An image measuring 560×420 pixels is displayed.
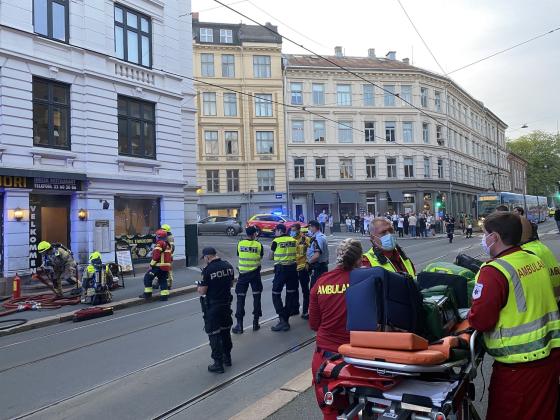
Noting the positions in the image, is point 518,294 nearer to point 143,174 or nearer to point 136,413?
point 136,413

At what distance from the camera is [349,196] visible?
47.6 metres

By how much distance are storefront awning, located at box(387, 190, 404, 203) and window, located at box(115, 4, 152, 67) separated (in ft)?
107

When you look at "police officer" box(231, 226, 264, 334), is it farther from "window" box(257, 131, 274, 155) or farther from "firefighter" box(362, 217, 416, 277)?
"window" box(257, 131, 274, 155)

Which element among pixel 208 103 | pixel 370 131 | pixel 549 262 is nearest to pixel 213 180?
pixel 208 103

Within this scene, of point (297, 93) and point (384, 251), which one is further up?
point (297, 93)

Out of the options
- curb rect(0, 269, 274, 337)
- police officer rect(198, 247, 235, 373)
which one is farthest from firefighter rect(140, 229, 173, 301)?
police officer rect(198, 247, 235, 373)

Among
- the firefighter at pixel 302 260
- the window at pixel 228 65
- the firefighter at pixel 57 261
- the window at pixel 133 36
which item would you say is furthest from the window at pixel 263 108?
the firefighter at pixel 302 260

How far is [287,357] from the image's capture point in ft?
23.3

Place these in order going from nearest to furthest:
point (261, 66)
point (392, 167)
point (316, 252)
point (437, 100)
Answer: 1. point (316, 252)
2. point (261, 66)
3. point (392, 167)
4. point (437, 100)

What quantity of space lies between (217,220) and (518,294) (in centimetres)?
3440

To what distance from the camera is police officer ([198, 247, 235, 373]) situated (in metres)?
6.52

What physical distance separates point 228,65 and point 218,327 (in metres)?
42.4

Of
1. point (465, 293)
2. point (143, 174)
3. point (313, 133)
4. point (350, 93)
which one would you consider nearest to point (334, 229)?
point (313, 133)

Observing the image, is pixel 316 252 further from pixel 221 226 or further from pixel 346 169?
pixel 346 169
